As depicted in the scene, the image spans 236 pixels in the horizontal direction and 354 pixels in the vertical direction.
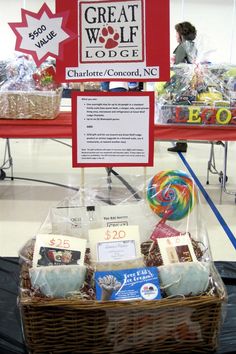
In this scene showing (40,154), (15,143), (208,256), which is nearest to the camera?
(208,256)

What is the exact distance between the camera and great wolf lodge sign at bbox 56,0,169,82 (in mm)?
1274

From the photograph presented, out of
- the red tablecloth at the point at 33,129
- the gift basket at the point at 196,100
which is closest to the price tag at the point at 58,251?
the red tablecloth at the point at 33,129

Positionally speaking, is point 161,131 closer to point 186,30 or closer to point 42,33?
point 42,33

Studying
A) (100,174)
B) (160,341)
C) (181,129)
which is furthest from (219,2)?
(160,341)

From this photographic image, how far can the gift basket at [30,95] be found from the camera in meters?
2.86

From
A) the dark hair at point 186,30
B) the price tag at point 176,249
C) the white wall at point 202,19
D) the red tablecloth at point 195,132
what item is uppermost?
the white wall at point 202,19

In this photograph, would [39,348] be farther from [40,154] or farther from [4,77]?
[40,154]

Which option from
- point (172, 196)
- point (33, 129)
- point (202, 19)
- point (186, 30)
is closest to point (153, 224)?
point (172, 196)

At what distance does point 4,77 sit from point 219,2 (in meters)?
7.33

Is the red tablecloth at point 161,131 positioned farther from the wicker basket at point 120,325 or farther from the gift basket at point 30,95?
the wicker basket at point 120,325

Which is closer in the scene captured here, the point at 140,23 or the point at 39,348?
the point at 39,348

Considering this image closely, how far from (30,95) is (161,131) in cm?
94

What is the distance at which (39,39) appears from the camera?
1.30 m

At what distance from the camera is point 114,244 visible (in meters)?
1.08
